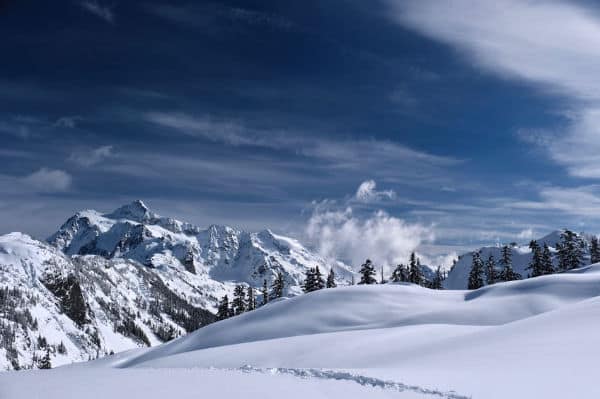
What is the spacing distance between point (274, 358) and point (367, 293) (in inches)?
937

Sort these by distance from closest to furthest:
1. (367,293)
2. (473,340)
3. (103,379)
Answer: (103,379)
(473,340)
(367,293)

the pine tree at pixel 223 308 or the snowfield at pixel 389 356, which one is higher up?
the snowfield at pixel 389 356

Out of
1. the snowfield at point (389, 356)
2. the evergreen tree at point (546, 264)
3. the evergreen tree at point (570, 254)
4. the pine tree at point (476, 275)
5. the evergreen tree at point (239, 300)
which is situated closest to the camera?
the snowfield at point (389, 356)

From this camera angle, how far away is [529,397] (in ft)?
36.9

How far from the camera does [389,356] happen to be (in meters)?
21.7

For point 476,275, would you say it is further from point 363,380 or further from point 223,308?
point 363,380

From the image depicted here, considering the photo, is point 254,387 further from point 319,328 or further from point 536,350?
point 319,328

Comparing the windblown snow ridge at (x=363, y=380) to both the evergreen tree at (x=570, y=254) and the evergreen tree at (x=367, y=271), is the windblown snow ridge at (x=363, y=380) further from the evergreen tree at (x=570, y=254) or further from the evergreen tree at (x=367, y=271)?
the evergreen tree at (x=570, y=254)

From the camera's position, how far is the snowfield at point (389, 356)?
12750 mm

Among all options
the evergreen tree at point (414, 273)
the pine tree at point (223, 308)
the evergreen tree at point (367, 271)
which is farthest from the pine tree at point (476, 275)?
the pine tree at point (223, 308)

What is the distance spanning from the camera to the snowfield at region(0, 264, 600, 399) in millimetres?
12750

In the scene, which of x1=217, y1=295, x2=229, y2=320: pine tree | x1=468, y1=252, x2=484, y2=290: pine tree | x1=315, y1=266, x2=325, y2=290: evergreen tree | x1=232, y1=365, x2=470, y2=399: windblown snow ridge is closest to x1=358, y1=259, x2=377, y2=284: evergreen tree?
x1=315, y1=266, x2=325, y2=290: evergreen tree

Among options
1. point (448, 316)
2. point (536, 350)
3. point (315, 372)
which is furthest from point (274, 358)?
point (448, 316)

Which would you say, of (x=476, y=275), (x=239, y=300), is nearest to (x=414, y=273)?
(x=476, y=275)
